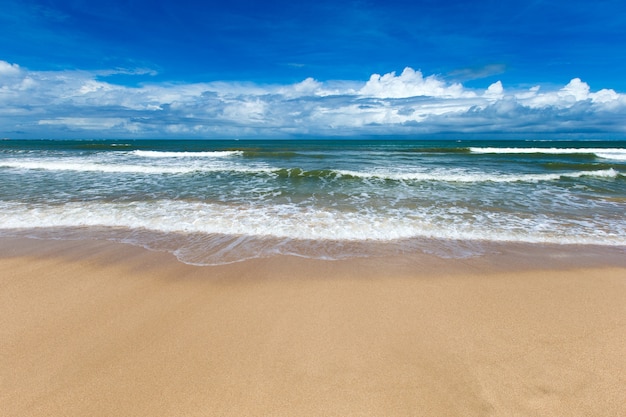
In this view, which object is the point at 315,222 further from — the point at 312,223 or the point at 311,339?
the point at 311,339

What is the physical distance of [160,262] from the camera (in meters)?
4.81

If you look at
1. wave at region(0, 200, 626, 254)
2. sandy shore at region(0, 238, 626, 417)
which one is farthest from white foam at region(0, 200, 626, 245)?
sandy shore at region(0, 238, 626, 417)

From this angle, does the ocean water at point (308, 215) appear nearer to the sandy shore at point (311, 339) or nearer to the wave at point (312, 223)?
the wave at point (312, 223)

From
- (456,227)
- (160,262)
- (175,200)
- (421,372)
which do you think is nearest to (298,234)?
(160,262)

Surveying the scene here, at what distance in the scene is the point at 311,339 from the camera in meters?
2.97

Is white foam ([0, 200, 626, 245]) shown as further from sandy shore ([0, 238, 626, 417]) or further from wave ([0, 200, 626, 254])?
sandy shore ([0, 238, 626, 417])

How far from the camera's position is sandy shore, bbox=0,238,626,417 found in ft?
7.50

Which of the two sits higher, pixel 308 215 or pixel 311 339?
pixel 308 215

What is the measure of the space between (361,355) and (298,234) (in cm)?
361

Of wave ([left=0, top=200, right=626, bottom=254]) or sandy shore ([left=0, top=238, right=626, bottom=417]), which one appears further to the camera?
wave ([left=0, top=200, right=626, bottom=254])

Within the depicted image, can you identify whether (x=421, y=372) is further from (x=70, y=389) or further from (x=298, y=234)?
(x=298, y=234)

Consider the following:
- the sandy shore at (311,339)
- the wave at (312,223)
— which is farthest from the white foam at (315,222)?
the sandy shore at (311,339)

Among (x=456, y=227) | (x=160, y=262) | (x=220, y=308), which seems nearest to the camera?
(x=220, y=308)

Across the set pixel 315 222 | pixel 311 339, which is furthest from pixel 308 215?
pixel 311 339
